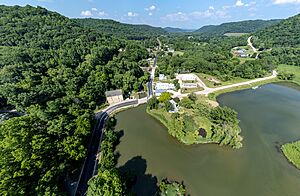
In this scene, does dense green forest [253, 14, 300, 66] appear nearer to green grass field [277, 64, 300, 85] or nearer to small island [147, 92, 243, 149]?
green grass field [277, 64, 300, 85]

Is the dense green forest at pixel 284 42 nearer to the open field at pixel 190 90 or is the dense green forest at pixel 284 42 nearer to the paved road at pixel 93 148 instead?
the open field at pixel 190 90

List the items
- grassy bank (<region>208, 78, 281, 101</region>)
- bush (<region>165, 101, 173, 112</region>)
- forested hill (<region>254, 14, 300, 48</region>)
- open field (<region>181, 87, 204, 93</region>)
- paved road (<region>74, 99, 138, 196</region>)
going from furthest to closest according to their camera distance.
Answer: forested hill (<region>254, 14, 300, 48</region>)
open field (<region>181, 87, 204, 93</region>)
grassy bank (<region>208, 78, 281, 101</region>)
bush (<region>165, 101, 173, 112</region>)
paved road (<region>74, 99, 138, 196</region>)

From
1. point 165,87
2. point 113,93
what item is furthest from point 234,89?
point 113,93

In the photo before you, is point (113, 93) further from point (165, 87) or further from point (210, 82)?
point (210, 82)

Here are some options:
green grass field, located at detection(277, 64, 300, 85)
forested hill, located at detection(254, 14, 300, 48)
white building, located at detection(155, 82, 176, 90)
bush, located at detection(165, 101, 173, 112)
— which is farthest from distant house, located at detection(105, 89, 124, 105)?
forested hill, located at detection(254, 14, 300, 48)

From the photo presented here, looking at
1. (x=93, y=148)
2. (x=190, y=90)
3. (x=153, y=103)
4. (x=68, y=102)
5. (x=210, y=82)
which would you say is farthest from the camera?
(x=210, y=82)

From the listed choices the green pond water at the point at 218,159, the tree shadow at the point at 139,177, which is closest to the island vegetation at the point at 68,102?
the tree shadow at the point at 139,177
